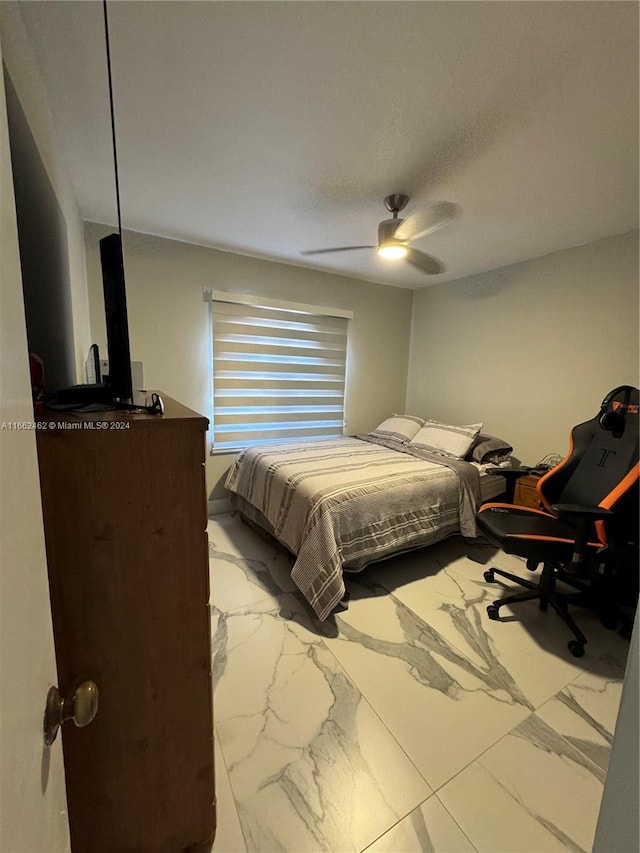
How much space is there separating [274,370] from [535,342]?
239 centimetres

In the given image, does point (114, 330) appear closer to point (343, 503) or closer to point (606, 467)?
point (343, 503)

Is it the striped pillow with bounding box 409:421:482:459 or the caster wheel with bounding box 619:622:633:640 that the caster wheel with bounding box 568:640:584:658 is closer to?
the caster wheel with bounding box 619:622:633:640

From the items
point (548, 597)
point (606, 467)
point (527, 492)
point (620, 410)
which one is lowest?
point (548, 597)

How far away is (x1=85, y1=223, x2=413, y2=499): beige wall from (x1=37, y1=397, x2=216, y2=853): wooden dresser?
2296 mm

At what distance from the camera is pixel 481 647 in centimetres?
179

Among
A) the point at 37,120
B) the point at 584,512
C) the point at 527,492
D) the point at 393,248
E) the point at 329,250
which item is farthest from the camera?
the point at 329,250

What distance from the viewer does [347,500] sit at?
2.09 metres

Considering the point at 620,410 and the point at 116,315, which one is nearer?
the point at 116,315

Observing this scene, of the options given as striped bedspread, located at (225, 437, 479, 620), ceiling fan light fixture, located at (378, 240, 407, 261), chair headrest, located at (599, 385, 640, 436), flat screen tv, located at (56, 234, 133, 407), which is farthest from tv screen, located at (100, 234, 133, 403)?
chair headrest, located at (599, 385, 640, 436)

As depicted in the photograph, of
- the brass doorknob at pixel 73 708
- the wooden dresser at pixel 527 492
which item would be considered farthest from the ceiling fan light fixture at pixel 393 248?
the brass doorknob at pixel 73 708

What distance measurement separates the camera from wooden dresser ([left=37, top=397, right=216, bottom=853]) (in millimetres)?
789

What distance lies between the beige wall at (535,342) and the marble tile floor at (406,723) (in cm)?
163

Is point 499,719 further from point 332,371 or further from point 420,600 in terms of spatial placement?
point 332,371

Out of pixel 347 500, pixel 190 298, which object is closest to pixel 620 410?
pixel 347 500
